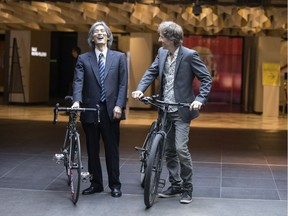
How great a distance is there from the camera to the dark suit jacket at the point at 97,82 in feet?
19.1

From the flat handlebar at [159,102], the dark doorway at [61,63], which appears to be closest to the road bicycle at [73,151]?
the flat handlebar at [159,102]

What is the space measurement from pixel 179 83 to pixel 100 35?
99cm

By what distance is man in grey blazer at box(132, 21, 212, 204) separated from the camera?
5.62 meters

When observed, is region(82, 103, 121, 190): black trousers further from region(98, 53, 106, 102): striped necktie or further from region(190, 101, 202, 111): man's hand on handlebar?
region(190, 101, 202, 111): man's hand on handlebar

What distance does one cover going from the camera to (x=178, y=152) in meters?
5.64

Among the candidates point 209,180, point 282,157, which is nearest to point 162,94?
point 209,180

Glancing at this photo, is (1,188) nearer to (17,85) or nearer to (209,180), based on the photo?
(209,180)

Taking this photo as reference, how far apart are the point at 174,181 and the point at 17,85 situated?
1476cm

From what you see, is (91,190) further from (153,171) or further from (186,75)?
(186,75)

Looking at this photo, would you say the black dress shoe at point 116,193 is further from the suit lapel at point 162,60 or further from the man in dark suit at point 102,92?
the suit lapel at point 162,60

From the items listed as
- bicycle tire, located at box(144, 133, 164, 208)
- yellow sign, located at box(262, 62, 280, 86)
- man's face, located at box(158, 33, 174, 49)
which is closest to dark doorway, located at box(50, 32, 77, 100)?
yellow sign, located at box(262, 62, 280, 86)

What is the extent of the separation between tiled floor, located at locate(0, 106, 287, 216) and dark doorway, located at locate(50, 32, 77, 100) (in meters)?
12.1

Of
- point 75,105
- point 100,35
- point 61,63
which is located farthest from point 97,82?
point 61,63

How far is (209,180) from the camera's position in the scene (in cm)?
695
